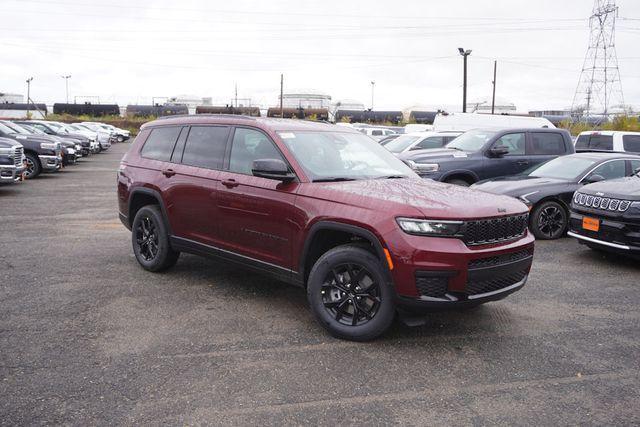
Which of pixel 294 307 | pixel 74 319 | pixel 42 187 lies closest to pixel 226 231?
pixel 294 307

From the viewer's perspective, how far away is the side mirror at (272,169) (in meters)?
4.76

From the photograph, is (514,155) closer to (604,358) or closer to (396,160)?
(396,160)

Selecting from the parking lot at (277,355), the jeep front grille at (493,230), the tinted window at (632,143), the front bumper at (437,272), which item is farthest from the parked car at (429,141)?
the front bumper at (437,272)

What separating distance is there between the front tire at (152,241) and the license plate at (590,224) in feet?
17.1

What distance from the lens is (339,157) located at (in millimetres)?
5387

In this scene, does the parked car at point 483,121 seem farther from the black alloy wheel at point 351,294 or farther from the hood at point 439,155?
the black alloy wheel at point 351,294

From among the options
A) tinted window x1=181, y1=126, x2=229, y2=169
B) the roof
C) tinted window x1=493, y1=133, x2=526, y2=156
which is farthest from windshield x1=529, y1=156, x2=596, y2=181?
tinted window x1=181, y1=126, x2=229, y2=169

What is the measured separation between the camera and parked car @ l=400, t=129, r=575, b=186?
1152 centimetres

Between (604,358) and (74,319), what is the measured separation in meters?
4.33

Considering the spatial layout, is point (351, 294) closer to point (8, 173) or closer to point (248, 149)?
point (248, 149)

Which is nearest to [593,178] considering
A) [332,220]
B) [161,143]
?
[332,220]

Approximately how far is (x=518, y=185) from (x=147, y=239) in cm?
586

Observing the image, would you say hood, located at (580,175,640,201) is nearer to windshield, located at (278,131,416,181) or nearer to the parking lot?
the parking lot

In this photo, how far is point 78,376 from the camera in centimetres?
385
